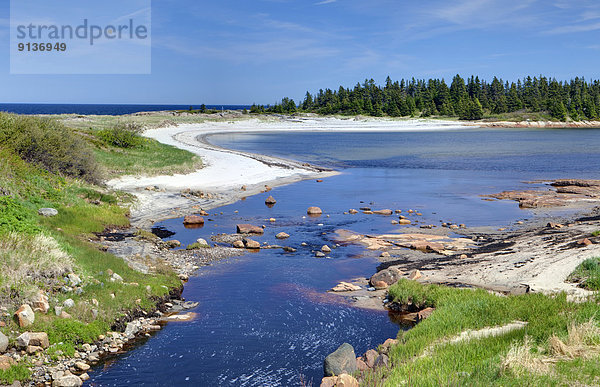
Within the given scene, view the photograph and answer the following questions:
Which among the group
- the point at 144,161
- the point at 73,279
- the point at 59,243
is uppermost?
the point at 144,161

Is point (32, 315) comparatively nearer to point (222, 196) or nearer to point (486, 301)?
point (486, 301)

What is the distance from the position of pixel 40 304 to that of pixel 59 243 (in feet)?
13.2

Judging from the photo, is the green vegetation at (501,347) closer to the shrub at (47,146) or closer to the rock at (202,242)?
the rock at (202,242)

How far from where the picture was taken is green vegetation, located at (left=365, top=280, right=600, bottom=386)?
8289 millimetres

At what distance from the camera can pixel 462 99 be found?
176125 mm

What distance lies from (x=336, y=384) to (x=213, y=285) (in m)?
9.22

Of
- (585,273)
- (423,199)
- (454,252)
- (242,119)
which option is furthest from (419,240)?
(242,119)

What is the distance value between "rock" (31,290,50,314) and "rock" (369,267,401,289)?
10304 millimetres

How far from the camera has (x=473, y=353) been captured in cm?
994

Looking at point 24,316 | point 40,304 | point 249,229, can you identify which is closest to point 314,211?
point 249,229

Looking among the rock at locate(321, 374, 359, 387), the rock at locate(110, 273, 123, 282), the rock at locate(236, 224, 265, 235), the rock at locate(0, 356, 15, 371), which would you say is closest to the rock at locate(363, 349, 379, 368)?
the rock at locate(321, 374, 359, 387)

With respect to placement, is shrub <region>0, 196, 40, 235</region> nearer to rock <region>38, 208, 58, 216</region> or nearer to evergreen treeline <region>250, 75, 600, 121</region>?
rock <region>38, 208, 58, 216</region>

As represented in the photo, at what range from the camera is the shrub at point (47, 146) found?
92.6 feet

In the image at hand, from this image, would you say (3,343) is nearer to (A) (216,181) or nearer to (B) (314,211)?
(B) (314,211)
